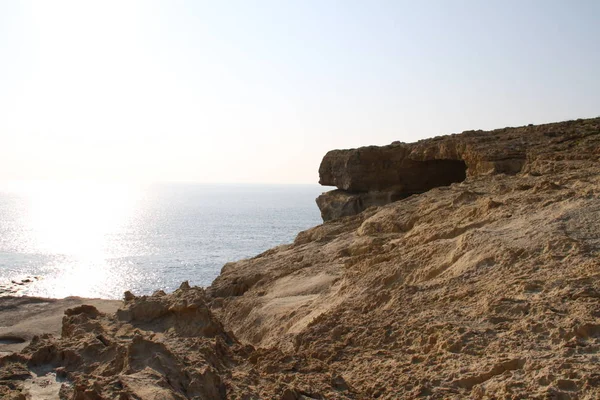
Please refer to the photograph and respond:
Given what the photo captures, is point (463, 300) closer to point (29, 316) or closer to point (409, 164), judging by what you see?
point (409, 164)

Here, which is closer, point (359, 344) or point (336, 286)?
point (359, 344)

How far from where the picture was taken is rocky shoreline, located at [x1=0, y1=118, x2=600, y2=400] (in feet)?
16.7

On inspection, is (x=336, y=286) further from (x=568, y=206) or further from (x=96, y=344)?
(x=96, y=344)

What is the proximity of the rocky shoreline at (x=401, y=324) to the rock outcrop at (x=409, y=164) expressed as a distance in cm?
354

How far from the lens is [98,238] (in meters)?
69.9

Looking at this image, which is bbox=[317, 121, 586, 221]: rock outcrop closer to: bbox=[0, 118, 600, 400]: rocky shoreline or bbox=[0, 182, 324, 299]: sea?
bbox=[0, 118, 600, 400]: rocky shoreline

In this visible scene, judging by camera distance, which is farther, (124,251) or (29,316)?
(124,251)

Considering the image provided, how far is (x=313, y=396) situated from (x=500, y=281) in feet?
9.86

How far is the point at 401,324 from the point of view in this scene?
21.9ft

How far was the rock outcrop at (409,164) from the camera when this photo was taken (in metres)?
16.4

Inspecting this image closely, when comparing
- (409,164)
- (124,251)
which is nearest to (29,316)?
(409,164)

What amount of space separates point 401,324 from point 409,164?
14601 mm

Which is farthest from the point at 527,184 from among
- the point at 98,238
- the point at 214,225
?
the point at 214,225

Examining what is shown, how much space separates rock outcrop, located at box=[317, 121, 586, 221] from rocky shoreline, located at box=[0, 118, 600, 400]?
11.6ft
